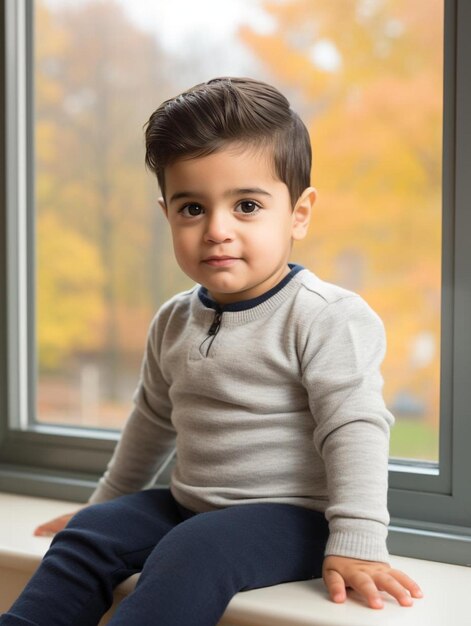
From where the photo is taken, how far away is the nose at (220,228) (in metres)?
1.09

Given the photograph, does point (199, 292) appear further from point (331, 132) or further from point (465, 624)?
point (331, 132)

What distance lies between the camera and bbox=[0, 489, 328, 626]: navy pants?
0.95 m

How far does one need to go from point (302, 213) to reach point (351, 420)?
0.98ft

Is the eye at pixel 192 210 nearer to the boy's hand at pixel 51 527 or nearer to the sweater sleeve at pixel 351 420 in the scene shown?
the sweater sleeve at pixel 351 420

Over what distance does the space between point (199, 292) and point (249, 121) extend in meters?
0.28

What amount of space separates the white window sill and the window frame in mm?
73

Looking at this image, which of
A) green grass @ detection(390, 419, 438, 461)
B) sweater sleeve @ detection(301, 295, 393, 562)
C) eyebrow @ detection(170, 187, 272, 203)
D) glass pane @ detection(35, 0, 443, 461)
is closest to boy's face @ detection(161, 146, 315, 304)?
eyebrow @ detection(170, 187, 272, 203)

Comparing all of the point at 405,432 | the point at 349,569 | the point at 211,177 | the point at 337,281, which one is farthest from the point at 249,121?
the point at 405,432

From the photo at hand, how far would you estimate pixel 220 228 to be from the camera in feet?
3.57

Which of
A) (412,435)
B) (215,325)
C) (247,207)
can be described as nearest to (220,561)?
(215,325)

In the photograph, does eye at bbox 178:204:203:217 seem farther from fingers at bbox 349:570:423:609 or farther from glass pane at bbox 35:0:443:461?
glass pane at bbox 35:0:443:461

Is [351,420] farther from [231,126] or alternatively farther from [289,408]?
[231,126]

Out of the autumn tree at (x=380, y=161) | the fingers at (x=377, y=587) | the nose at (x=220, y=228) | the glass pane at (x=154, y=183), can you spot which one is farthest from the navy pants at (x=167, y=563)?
the autumn tree at (x=380, y=161)

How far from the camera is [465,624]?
0.97 metres
